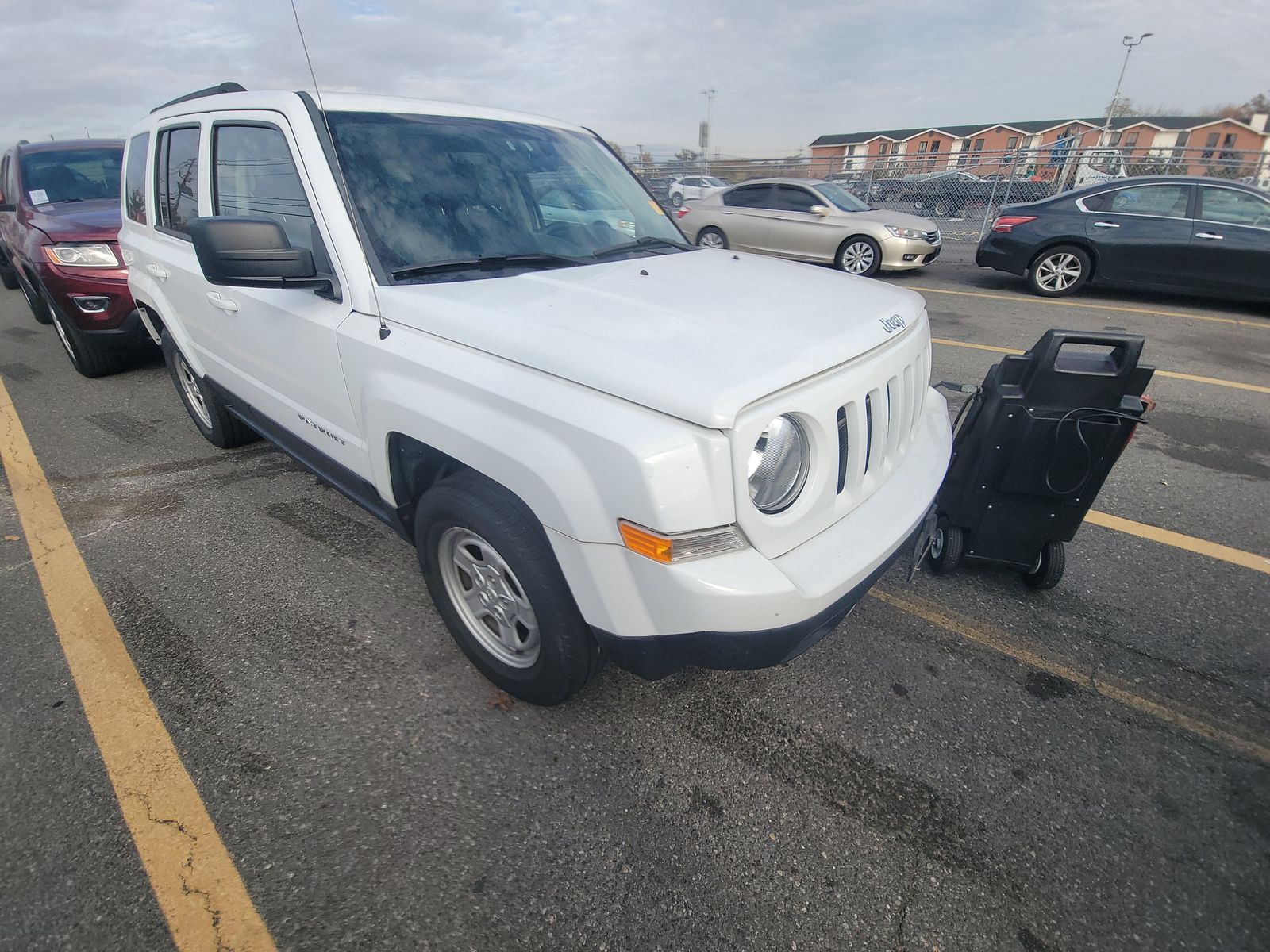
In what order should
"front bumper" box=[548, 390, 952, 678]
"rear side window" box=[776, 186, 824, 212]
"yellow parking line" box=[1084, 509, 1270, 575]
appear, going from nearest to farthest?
"front bumper" box=[548, 390, 952, 678]
"yellow parking line" box=[1084, 509, 1270, 575]
"rear side window" box=[776, 186, 824, 212]

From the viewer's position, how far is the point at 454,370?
6.23 ft

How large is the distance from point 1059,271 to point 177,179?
9.73m

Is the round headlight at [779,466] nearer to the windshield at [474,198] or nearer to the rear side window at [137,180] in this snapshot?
the windshield at [474,198]

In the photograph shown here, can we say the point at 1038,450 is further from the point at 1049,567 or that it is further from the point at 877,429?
the point at 877,429

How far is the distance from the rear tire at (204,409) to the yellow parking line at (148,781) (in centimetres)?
113

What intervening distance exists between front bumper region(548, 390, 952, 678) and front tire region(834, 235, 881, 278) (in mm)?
9271

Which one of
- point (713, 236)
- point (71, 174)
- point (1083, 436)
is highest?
point (71, 174)

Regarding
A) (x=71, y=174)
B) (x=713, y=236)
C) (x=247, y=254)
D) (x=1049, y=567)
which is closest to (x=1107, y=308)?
(x=713, y=236)

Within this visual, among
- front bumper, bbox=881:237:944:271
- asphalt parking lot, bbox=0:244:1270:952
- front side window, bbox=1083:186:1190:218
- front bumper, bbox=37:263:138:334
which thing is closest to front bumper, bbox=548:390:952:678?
asphalt parking lot, bbox=0:244:1270:952

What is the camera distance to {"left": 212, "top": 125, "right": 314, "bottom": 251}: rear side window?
7.99ft

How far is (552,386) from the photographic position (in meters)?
1.72

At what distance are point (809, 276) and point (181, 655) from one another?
2902mm

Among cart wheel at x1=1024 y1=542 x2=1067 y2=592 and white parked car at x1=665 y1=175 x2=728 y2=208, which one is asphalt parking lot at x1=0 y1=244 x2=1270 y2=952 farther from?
white parked car at x1=665 y1=175 x2=728 y2=208

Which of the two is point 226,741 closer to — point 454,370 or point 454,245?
point 454,370
